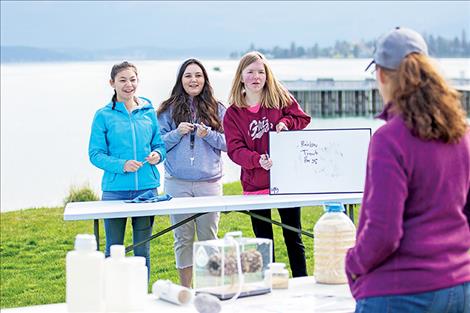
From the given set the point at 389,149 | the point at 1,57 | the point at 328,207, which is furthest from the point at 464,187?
the point at 1,57

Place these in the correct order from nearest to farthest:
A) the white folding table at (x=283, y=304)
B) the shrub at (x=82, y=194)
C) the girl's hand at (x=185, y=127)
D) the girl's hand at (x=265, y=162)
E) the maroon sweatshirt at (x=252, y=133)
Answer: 1. the white folding table at (x=283, y=304)
2. the girl's hand at (x=265, y=162)
3. the maroon sweatshirt at (x=252, y=133)
4. the girl's hand at (x=185, y=127)
5. the shrub at (x=82, y=194)

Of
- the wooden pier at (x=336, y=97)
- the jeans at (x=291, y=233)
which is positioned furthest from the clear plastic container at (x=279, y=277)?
the wooden pier at (x=336, y=97)

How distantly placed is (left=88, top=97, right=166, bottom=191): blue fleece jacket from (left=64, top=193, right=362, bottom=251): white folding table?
252 mm

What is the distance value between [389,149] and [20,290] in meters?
5.48

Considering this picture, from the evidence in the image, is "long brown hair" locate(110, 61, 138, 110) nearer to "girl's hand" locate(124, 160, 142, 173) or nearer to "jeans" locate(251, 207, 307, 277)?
"girl's hand" locate(124, 160, 142, 173)

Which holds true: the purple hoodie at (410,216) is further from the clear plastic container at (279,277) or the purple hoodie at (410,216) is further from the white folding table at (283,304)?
the clear plastic container at (279,277)

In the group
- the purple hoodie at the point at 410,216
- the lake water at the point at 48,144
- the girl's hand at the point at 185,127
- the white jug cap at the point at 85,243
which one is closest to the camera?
the purple hoodie at the point at 410,216

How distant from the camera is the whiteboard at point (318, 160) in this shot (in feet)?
19.7

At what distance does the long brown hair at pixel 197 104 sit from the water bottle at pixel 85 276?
3.06 metres

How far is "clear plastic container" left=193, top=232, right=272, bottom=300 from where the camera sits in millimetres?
3623

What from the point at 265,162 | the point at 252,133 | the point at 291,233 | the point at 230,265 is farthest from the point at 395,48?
the point at 291,233

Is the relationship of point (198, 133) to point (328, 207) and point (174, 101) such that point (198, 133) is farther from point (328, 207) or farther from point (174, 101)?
point (328, 207)

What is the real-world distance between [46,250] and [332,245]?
5.96m

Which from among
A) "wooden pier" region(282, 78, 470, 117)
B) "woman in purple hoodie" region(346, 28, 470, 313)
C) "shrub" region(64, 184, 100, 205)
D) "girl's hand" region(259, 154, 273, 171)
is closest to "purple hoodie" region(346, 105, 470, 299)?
"woman in purple hoodie" region(346, 28, 470, 313)
